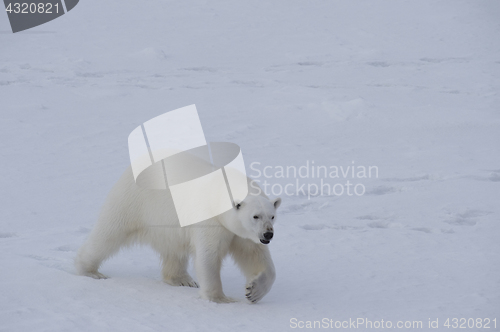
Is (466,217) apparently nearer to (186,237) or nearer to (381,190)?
(381,190)

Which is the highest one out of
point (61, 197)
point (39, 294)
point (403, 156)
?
point (39, 294)

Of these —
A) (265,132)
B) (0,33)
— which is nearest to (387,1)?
(265,132)

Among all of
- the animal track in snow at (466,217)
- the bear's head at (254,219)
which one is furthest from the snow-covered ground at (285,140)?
the bear's head at (254,219)

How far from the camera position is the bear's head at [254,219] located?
10.0 ft

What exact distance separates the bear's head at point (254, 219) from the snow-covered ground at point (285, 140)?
1.41ft

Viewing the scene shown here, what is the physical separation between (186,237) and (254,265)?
0.46 meters

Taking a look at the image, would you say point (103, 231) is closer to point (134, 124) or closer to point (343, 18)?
point (134, 124)

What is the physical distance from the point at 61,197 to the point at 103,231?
5.90 ft

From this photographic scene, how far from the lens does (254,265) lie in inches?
134

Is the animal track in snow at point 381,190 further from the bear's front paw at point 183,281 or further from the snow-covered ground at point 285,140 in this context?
the bear's front paw at point 183,281

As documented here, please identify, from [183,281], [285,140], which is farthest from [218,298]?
[285,140]

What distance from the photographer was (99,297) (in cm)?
319

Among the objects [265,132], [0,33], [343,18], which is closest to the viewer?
[265,132]

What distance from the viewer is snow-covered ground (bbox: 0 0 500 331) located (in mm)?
3236
